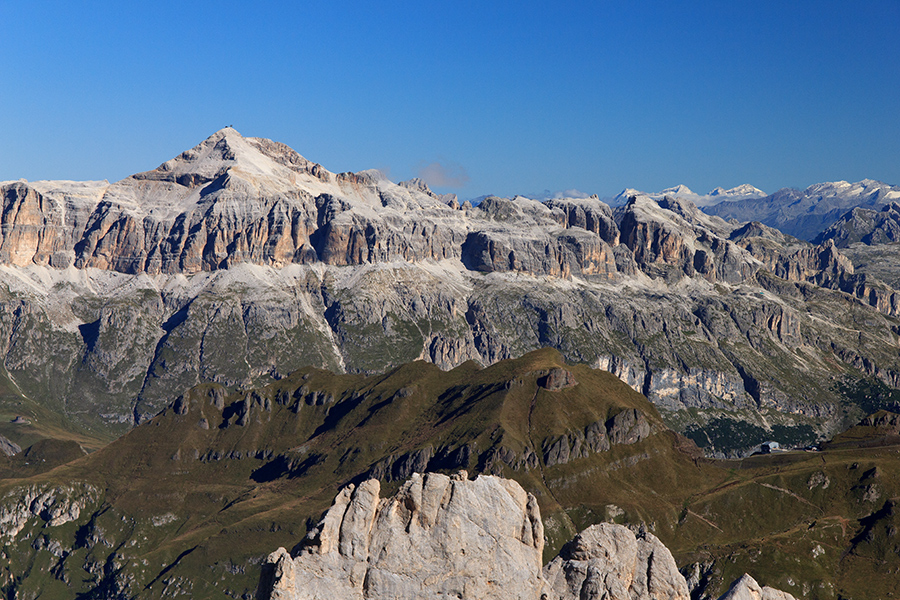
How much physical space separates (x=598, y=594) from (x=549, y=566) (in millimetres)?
6299

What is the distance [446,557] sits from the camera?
271ft

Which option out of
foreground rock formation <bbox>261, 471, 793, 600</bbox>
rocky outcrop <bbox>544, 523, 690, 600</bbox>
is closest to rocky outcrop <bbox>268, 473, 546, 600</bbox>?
foreground rock formation <bbox>261, 471, 793, 600</bbox>

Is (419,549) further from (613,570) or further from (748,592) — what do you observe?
(748,592)

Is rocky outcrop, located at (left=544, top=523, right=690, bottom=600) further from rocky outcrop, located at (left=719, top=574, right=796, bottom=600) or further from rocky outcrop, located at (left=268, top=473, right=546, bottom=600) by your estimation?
A: rocky outcrop, located at (left=268, top=473, right=546, bottom=600)

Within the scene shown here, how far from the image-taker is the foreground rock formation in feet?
266

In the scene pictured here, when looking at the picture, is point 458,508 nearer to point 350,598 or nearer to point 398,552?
point 398,552

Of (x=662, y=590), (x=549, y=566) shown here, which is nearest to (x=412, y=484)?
(x=549, y=566)

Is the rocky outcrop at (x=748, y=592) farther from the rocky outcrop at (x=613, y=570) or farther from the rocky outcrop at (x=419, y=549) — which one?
the rocky outcrop at (x=419, y=549)

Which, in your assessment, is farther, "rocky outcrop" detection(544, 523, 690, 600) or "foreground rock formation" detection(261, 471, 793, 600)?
"rocky outcrop" detection(544, 523, 690, 600)

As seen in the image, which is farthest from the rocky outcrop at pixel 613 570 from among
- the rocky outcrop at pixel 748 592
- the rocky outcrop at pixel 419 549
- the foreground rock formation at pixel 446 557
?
the rocky outcrop at pixel 419 549

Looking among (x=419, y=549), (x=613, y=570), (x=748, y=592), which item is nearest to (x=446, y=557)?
(x=419, y=549)

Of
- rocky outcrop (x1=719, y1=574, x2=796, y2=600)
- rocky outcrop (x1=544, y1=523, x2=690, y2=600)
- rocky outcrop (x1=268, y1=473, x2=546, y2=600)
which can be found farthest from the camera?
rocky outcrop (x1=719, y1=574, x2=796, y2=600)

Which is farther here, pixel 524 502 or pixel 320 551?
pixel 524 502

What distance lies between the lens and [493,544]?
84312 millimetres
